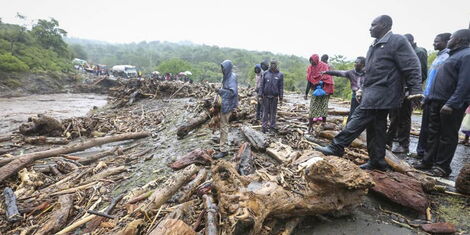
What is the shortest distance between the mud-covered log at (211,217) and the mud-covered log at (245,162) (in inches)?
39.4

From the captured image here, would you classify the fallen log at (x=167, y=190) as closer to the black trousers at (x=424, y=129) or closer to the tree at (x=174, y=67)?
the black trousers at (x=424, y=129)

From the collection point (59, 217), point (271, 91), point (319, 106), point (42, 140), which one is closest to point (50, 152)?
point (42, 140)

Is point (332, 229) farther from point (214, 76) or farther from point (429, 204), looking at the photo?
point (214, 76)

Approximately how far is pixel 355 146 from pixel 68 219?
17.3 ft

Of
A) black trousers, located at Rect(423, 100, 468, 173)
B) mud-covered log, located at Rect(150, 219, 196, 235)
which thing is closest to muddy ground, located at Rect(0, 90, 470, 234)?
black trousers, located at Rect(423, 100, 468, 173)

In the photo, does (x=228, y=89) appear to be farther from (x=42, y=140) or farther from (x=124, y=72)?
(x=124, y=72)

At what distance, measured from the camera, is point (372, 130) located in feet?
11.6

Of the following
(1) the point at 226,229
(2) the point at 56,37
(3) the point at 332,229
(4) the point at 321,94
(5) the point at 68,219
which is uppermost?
(2) the point at 56,37

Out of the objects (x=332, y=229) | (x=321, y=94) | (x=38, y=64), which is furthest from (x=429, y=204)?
(x=38, y=64)

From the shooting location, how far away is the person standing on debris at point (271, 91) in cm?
631

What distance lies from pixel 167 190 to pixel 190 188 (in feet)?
1.07

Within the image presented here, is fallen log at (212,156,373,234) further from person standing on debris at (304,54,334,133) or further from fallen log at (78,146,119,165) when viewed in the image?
fallen log at (78,146,119,165)

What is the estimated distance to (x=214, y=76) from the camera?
7050 centimetres

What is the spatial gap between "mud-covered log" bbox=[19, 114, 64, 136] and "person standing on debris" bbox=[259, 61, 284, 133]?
7506mm
